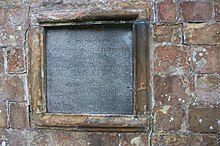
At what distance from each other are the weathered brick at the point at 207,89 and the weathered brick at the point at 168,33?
295 millimetres

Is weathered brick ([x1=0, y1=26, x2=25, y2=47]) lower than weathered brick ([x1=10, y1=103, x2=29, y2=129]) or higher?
higher

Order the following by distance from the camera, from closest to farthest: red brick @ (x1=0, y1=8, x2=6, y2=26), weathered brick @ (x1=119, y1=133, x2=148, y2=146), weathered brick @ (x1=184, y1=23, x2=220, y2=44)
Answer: weathered brick @ (x1=184, y1=23, x2=220, y2=44)
weathered brick @ (x1=119, y1=133, x2=148, y2=146)
red brick @ (x1=0, y1=8, x2=6, y2=26)

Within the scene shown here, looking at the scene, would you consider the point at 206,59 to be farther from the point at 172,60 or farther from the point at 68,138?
the point at 68,138

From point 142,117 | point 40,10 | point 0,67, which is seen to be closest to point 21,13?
point 40,10

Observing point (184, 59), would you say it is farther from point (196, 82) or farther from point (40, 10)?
point (40, 10)

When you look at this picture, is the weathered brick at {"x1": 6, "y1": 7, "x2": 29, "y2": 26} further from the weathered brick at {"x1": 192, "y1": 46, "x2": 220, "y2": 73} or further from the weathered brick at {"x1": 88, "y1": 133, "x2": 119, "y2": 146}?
the weathered brick at {"x1": 192, "y1": 46, "x2": 220, "y2": 73}

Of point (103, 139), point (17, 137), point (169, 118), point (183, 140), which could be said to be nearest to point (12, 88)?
point (17, 137)

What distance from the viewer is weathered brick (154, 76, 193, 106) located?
7.02 ft

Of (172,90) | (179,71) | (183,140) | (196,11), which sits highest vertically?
(196,11)

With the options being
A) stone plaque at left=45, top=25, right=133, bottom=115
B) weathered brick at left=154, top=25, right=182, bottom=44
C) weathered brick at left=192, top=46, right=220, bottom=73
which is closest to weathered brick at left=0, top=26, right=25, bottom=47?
stone plaque at left=45, top=25, right=133, bottom=115

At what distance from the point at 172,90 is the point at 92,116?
574 millimetres

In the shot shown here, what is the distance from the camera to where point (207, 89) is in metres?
2.12

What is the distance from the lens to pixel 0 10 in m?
2.32

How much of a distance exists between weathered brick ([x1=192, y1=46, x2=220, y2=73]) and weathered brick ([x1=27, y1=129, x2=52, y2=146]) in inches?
44.3
